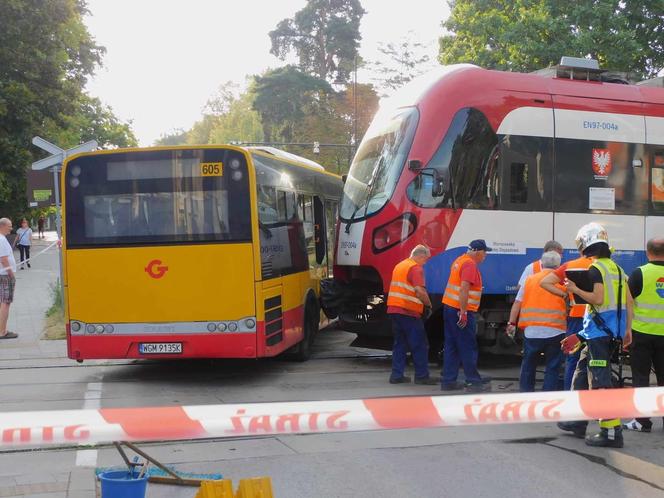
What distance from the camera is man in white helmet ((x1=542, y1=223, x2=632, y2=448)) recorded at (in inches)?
264

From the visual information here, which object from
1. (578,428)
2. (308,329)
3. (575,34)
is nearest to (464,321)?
(578,428)

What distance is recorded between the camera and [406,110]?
10.9 meters

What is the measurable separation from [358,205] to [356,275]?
0.97 m

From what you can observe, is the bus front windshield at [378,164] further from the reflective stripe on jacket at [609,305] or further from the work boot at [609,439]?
the work boot at [609,439]

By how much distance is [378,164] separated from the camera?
11.0m

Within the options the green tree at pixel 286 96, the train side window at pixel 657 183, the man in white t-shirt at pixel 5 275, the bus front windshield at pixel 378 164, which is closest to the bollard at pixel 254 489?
the bus front windshield at pixel 378 164

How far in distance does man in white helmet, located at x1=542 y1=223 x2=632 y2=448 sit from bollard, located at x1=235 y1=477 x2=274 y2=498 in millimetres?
3419

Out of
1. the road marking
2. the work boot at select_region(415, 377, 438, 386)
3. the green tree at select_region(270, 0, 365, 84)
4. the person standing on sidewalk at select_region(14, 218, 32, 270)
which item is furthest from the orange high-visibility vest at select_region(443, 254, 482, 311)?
the green tree at select_region(270, 0, 365, 84)

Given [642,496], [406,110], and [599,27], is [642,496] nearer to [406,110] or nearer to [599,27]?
[406,110]

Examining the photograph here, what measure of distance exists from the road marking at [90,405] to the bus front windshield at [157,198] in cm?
170

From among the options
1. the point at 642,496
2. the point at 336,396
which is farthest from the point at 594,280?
the point at 336,396

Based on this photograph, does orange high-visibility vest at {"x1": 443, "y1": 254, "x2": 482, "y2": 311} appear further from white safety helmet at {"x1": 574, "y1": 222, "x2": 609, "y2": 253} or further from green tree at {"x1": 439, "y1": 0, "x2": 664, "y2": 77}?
green tree at {"x1": 439, "y1": 0, "x2": 664, "y2": 77}

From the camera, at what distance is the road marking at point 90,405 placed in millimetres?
6384

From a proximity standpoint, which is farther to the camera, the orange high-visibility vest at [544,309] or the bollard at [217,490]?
the orange high-visibility vest at [544,309]
